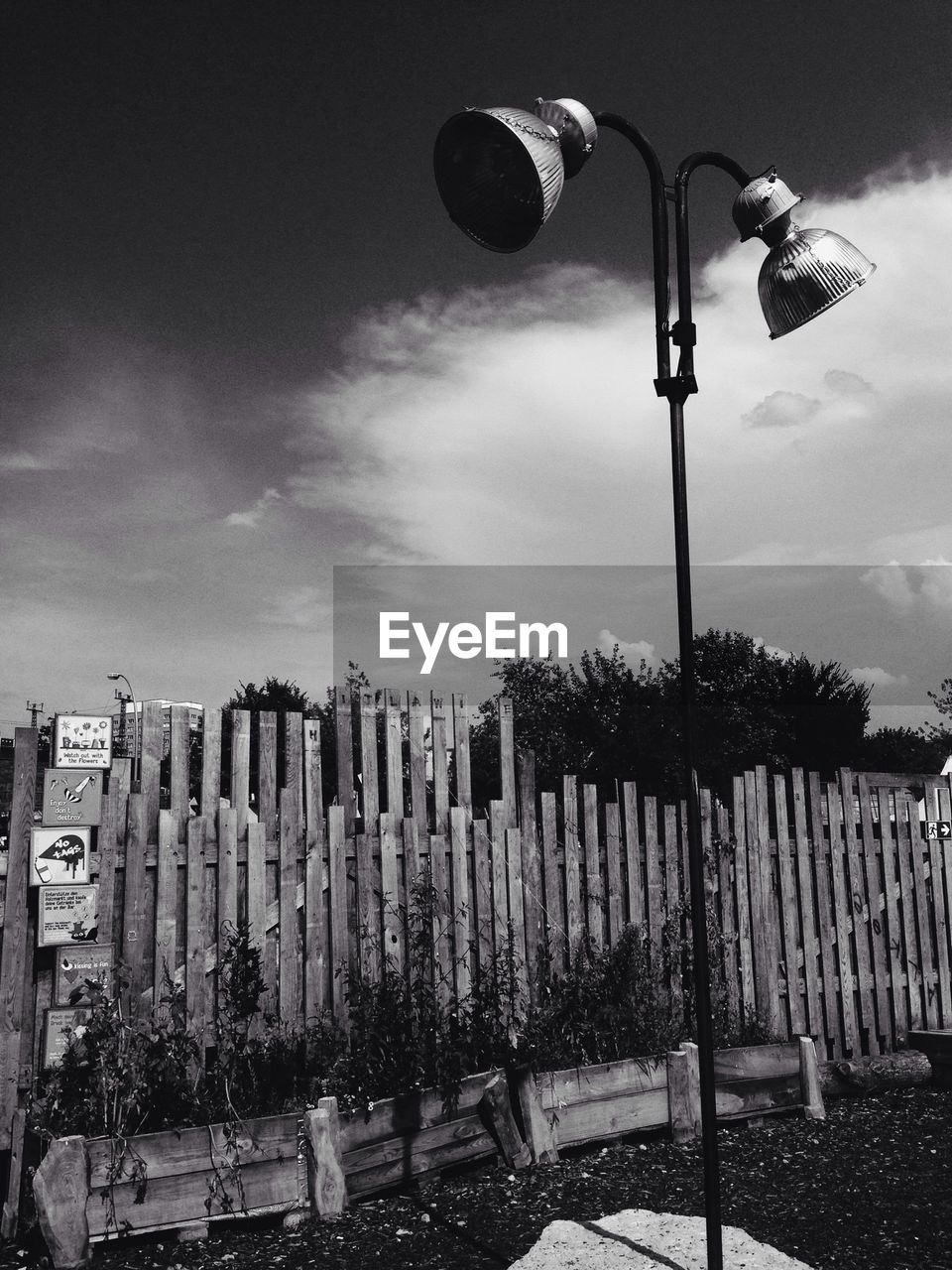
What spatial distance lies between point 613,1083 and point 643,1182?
22.5 inches

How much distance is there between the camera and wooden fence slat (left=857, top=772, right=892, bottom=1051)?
7.81m

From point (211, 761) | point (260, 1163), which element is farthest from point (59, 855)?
point (260, 1163)

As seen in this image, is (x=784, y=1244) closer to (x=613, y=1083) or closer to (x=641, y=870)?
(x=613, y=1083)

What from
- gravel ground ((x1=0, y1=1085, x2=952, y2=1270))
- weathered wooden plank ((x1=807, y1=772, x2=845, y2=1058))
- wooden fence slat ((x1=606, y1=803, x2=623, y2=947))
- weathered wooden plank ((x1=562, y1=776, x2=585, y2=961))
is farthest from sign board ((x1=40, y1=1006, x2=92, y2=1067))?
weathered wooden plank ((x1=807, y1=772, x2=845, y2=1058))

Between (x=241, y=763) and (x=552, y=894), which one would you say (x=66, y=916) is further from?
(x=552, y=894)

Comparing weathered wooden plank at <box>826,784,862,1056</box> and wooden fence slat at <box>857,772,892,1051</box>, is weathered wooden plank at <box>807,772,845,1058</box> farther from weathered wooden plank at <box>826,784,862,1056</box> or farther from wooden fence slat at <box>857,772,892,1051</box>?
wooden fence slat at <box>857,772,892,1051</box>

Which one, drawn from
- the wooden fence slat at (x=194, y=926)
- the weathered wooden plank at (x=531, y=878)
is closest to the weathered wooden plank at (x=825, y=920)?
the weathered wooden plank at (x=531, y=878)

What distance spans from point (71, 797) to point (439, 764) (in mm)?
2204

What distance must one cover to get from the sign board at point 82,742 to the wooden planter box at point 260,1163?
5.46 feet

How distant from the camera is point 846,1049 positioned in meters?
7.57

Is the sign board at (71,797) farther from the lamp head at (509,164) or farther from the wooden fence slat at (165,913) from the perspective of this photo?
the lamp head at (509,164)

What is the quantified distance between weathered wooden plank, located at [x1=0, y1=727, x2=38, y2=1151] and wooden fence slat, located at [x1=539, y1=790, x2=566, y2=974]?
3.03 m

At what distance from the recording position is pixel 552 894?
6.53m

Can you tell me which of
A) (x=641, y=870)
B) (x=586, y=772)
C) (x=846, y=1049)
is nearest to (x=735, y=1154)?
(x=641, y=870)
